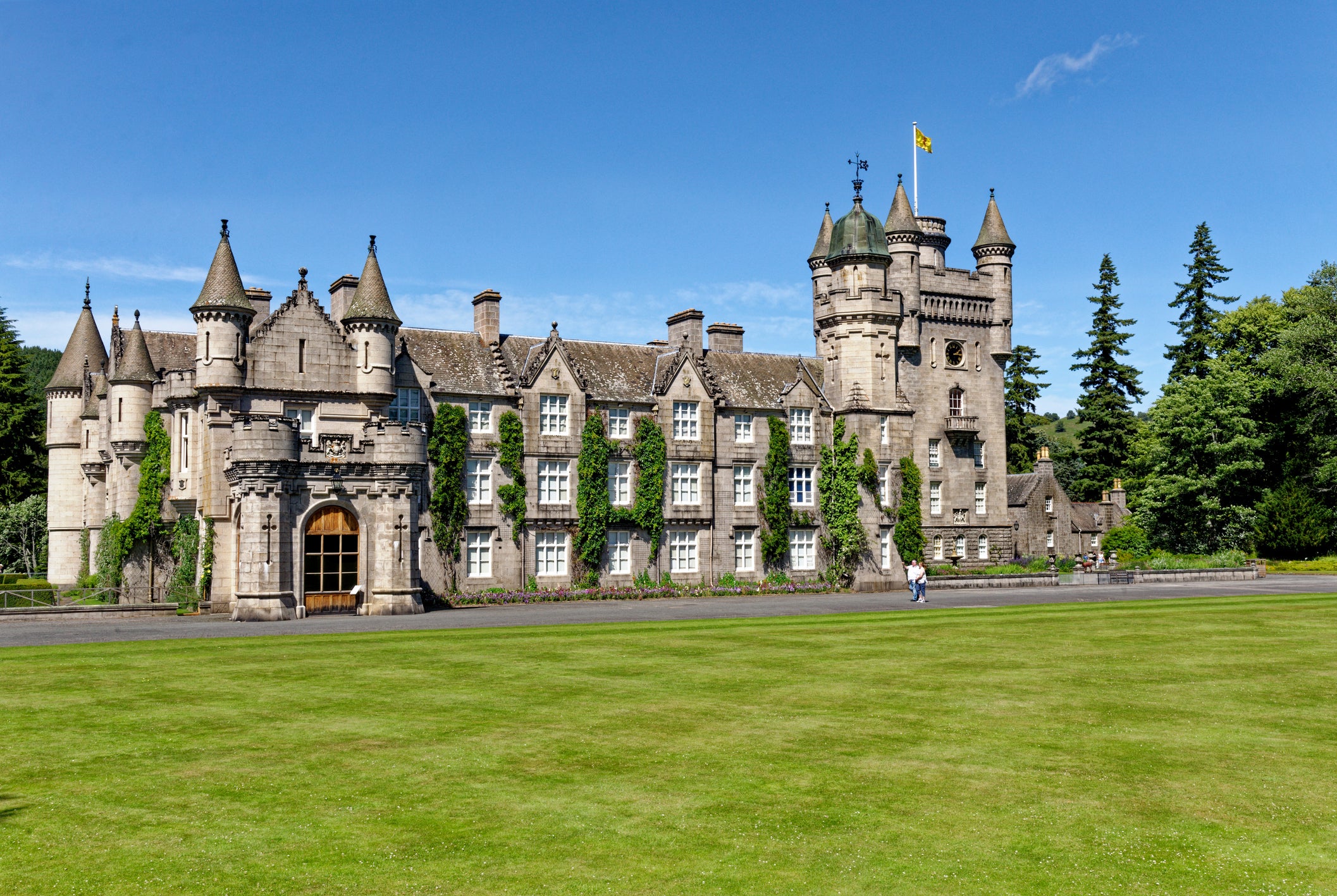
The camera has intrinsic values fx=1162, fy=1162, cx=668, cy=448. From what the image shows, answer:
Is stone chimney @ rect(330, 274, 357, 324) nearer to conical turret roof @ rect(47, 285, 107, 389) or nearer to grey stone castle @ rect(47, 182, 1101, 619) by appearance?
grey stone castle @ rect(47, 182, 1101, 619)

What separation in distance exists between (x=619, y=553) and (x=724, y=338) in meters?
12.8

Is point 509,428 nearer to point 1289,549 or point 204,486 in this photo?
point 204,486

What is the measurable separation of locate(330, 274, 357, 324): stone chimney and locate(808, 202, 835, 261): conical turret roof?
25.0m

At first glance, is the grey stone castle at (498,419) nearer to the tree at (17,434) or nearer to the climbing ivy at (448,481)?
the climbing ivy at (448,481)

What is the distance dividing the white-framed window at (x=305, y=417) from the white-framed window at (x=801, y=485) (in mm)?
21966

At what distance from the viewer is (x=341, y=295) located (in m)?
45.2

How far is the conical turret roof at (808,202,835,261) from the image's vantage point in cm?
5966

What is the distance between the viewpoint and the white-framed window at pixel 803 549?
2092 inches

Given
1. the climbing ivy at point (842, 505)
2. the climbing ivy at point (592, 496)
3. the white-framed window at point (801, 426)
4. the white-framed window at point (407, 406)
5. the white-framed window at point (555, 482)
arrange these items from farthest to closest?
1. the white-framed window at point (801, 426)
2. the climbing ivy at point (842, 505)
3. the climbing ivy at point (592, 496)
4. the white-framed window at point (555, 482)
5. the white-framed window at point (407, 406)

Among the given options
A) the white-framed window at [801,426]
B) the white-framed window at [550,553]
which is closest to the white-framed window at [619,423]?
the white-framed window at [550,553]

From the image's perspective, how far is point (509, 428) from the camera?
152 ft

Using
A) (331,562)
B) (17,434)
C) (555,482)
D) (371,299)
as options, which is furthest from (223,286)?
(17,434)

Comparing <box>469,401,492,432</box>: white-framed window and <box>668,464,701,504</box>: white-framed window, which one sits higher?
<box>469,401,492,432</box>: white-framed window

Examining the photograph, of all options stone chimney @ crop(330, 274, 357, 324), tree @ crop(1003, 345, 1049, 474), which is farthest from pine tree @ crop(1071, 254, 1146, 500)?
stone chimney @ crop(330, 274, 357, 324)
